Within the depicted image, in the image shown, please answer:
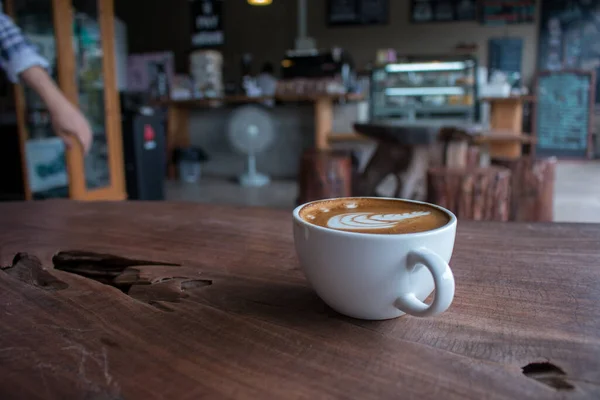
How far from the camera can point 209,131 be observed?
6.35 m

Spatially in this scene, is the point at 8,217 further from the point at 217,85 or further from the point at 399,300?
the point at 217,85

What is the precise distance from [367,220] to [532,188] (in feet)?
7.36

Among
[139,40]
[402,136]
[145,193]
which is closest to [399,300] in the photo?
[402,136]

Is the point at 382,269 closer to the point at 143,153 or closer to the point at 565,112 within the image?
the point at 143,153

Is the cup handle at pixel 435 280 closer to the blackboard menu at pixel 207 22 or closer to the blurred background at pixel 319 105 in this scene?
the blurred background at pixel 319 105

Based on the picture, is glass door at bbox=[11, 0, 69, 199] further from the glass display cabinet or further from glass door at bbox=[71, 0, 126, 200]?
glass door at bbox=[71, 0, 126, 200]

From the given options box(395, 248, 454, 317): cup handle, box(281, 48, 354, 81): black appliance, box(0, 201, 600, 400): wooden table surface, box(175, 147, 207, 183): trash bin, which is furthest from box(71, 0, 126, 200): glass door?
box(395, 248, 454, 317): cup handle

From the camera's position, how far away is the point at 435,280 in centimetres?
41

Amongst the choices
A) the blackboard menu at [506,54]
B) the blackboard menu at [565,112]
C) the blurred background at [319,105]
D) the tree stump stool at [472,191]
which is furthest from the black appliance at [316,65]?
the tree stump stool at [472,191]

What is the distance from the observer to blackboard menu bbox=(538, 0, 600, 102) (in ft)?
25.2

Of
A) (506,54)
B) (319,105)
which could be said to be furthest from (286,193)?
(506,54)

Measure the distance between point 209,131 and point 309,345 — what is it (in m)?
6.13

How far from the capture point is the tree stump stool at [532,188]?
246cm

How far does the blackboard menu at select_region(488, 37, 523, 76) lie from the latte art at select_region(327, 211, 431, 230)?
8062 mm
